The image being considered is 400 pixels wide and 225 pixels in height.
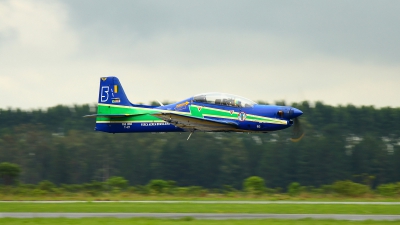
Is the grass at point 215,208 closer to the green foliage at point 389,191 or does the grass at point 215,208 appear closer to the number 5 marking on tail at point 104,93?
the number 5 marking on tail at point 104,93

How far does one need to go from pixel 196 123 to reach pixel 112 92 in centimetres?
497

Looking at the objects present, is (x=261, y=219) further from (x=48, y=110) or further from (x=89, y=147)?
(x=48, y=110)

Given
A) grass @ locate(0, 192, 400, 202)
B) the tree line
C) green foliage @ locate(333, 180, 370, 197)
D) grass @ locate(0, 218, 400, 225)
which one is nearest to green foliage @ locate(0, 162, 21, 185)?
grass @ locate(0, 192, 400, 202)

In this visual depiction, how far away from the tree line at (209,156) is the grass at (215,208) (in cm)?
4614

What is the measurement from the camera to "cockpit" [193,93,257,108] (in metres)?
26.5

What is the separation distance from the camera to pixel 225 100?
2659 cm

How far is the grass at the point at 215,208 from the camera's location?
21656mm

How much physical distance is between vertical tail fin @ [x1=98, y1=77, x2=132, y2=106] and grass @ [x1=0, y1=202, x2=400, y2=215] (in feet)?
19.6

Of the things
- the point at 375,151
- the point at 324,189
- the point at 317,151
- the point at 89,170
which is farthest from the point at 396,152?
the point at 324,189

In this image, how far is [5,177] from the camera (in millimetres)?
40312

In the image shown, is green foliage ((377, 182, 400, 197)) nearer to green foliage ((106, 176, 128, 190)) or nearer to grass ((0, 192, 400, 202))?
grass ((0, 192, 400, 202))

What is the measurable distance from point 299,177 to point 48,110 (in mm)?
39748

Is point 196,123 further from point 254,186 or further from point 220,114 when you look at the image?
point 254,186

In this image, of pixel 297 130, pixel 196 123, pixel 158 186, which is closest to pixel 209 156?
pixel 158 186
